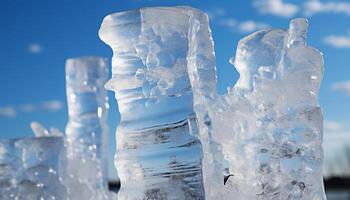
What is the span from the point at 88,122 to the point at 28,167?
6.68 ft

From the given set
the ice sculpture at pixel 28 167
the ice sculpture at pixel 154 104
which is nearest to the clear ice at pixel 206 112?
the ice sculpture at pixel 154 104

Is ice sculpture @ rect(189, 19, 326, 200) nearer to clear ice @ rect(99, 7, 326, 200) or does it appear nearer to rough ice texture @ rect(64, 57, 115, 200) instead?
clear ice @ rect(99, 7, 326, 200)

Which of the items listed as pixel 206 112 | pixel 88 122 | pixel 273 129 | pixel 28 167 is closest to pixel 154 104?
pixel 206 112

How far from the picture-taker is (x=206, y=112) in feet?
9.70

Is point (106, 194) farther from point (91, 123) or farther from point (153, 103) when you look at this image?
point (153, 103)

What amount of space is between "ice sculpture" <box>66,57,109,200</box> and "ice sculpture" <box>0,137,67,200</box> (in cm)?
144

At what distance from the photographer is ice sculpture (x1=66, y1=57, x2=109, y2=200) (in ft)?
18.6

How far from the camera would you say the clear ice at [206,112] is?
2.52 m

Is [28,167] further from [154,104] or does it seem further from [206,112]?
[154,104]

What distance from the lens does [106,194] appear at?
578 cm

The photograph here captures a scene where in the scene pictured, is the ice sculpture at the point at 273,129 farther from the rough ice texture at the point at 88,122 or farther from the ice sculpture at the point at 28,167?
the rough ice texture at the point at 88,122

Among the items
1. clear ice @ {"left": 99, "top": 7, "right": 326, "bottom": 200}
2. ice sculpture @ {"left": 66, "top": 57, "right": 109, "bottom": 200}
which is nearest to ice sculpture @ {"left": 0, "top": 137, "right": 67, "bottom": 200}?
clear ice @ {"left": 99, "top": 7, "right": 326, "bottom": 200}

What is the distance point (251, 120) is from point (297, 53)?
396 mm

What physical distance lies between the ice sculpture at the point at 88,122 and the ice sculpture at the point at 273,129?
2.61 m
